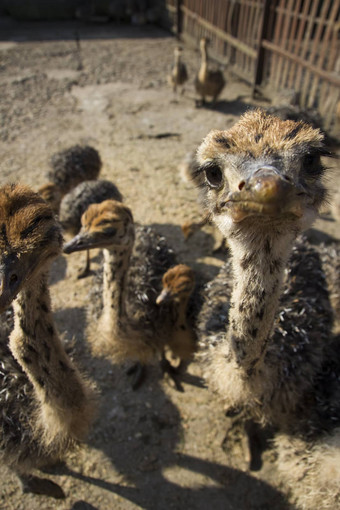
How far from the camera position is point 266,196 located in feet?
4.80

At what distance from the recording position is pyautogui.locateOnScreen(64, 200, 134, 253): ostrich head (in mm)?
3178

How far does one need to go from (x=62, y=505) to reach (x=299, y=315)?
2.62 m

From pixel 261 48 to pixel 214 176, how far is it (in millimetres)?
9516

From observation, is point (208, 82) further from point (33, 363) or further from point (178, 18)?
point (33, 363)

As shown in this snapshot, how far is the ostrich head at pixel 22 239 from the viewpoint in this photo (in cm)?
202

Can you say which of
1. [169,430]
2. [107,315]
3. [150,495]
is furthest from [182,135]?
[150,495]

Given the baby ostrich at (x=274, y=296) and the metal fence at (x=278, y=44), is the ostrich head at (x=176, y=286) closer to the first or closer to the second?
the baby ostrich at (x=274, y=296)

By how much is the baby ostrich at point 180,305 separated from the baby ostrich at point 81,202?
75.6 inches

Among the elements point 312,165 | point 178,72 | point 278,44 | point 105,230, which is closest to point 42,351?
point 105,230


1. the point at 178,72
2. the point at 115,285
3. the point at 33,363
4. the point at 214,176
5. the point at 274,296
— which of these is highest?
the point at 178,72

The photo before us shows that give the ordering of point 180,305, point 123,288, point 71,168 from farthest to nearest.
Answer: point 71,168 < point 180,305 < point 123,288

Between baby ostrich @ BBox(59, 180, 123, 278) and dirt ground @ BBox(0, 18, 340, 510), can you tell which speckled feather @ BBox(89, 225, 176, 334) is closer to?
dirt ground @ BBox(0, 18, 340, 510)

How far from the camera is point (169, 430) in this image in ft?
11.9

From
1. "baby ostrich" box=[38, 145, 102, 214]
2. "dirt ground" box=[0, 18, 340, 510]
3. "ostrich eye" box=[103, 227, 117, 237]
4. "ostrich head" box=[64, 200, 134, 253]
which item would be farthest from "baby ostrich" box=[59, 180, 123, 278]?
"ostrich eye" box=[103, 227, 117, 237]
